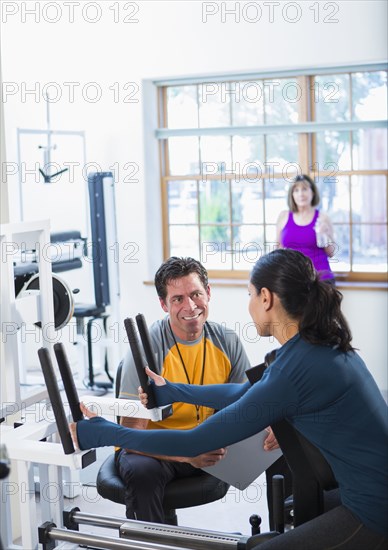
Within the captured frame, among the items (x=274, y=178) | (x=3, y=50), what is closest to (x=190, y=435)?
(x=274, y=178)

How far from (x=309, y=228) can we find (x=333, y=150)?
569 millimetres

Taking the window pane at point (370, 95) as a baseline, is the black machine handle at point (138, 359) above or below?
below

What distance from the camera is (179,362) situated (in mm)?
2777

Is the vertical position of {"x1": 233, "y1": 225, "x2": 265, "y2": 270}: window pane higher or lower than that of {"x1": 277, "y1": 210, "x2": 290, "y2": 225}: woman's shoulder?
lower

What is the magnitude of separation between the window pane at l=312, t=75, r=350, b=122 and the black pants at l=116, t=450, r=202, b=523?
3470 mm

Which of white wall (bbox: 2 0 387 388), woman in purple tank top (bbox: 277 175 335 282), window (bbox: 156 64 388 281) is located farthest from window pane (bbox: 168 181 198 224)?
woman in purple tank top (bbox: 277 175 335 282)

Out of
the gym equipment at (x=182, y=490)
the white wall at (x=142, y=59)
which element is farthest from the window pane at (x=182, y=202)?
the gym equipment at (x=182, y=490)

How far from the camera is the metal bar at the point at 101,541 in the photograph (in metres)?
2.12

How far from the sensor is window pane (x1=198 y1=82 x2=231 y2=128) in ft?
19.1

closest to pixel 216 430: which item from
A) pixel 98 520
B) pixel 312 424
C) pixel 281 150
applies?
pixel 312 424

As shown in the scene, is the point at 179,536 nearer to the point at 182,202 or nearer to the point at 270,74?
the point at 270,74

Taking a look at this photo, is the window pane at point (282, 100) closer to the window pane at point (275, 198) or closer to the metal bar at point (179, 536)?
the window pane at point (275, 198)

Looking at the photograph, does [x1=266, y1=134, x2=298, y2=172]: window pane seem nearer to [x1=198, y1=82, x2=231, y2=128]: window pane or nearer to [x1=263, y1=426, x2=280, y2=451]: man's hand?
[x1=198, y1=82, x2=231, y2=128]: window pane

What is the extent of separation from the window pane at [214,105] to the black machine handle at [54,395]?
411 centimetres
